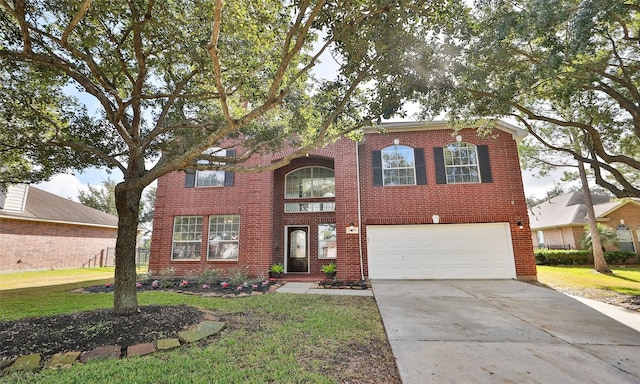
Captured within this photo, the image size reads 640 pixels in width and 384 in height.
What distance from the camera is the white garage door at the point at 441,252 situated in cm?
979

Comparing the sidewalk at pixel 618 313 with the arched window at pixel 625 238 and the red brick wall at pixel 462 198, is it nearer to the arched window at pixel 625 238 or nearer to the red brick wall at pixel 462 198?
the red brick wall at pixel 462 198

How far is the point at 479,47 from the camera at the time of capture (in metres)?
5.99

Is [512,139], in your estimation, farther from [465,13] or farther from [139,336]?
[139,336]

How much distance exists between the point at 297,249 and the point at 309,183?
2960 mm

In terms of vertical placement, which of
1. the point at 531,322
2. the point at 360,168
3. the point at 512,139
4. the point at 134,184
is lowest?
the point at 531,322

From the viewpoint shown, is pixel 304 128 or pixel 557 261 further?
pixel 557 261

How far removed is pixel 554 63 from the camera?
200 inches

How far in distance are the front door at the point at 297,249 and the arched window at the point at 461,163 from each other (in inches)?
245

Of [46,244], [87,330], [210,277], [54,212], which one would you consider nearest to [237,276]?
[210,277]

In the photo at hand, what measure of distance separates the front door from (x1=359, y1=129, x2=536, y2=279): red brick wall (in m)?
2.92

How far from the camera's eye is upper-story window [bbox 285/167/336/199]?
1212 cm

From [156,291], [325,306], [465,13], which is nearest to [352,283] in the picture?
[325,306]

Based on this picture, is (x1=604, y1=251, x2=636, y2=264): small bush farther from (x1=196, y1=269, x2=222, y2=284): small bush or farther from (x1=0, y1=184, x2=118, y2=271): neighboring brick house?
(x1=0, y1=184, x2=118, y2=271): neighboring brick house

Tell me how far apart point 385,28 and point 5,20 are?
21.1ft
